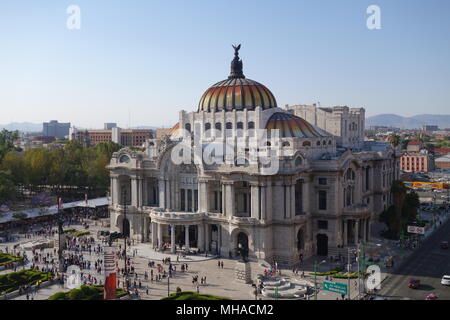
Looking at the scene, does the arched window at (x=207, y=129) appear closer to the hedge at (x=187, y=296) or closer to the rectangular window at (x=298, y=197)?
the rectangular window at (x=298, y=197)

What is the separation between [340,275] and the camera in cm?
5984

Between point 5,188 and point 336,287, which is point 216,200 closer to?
point 336,287

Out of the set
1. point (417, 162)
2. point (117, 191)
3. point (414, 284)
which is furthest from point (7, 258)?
point (417, 162)

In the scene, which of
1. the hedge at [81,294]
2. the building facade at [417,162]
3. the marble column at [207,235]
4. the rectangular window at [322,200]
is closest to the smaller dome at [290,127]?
the rectangular window at [322,200]

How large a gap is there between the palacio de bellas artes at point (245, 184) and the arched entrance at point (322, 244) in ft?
0.49

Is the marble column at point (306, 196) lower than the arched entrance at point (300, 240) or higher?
higher

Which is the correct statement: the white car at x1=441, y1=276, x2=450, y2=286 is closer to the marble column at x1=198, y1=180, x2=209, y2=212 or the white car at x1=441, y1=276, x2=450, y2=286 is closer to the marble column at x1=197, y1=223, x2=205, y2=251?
the marble column at x1=197, y1=223, x2=205, y2=251

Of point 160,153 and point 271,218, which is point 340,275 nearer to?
point 271,218

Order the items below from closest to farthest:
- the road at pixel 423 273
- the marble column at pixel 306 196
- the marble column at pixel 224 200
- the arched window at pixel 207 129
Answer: the road at pixel 423 273 < the marble column at pixel 224 200 < the marble column at pixel 306 196 < the arched window at pixel 207 129

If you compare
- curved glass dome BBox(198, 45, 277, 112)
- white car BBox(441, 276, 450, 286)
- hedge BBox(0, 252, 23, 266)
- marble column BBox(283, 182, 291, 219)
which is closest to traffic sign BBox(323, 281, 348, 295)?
white car BBox(441, 276, 450, 286)

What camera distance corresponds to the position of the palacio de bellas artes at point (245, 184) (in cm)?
6850

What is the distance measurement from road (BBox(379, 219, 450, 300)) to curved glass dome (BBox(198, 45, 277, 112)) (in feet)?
111
